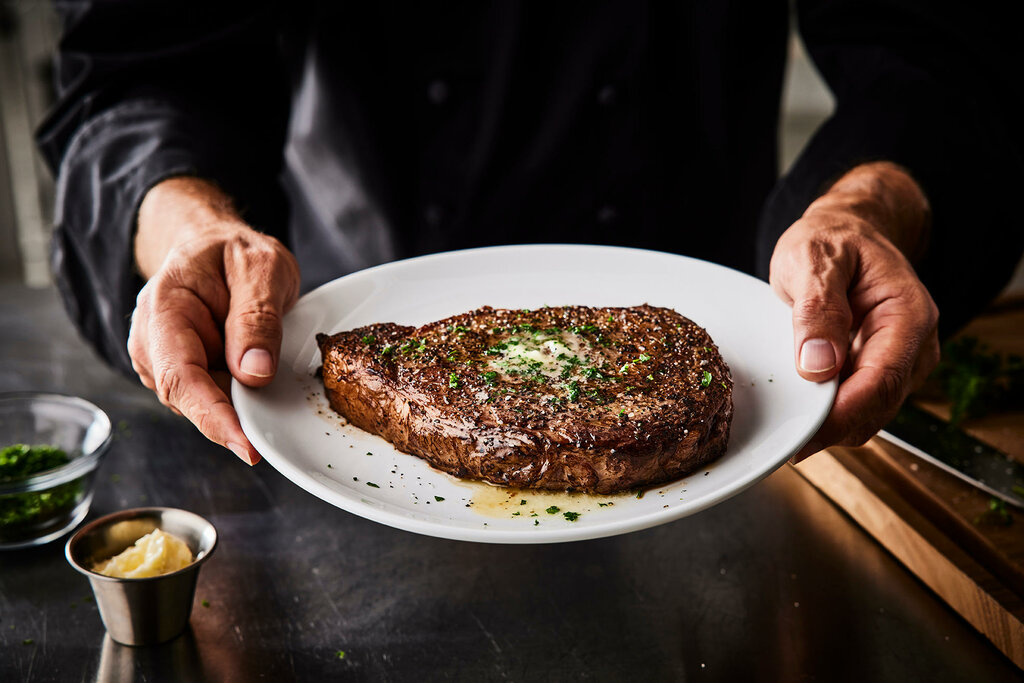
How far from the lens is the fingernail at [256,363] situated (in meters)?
1.44

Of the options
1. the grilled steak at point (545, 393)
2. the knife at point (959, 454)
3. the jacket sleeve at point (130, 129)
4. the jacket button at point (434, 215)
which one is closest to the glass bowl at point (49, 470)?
the jacket sleeve at point (130, 129)

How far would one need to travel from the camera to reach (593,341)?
1635 millimetres

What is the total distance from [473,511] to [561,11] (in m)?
1.58

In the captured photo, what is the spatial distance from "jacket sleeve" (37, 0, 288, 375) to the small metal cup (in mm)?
697

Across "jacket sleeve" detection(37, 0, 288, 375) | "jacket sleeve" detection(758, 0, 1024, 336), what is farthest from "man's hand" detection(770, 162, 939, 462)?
"jacket sleeve" detection(37, 0, 288, 375)

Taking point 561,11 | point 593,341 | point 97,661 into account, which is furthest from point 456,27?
point 97,661

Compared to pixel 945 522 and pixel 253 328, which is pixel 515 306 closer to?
pixel 253 328

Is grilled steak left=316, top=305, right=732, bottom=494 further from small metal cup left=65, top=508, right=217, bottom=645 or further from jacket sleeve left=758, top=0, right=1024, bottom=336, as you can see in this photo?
jacket sleeve left=758, top=0, right=1024, bottom=336

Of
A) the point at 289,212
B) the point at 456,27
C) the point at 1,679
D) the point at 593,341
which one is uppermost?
the point at 456,27

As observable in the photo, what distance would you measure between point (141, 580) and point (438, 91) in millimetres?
1513

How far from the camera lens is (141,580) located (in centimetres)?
147

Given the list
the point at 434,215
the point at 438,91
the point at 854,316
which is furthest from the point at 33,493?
the point at 854,316

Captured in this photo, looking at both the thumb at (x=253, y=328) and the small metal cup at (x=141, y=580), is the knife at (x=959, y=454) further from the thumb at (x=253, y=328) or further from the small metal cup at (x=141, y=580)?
the small metal cup at (x=141, y=580)

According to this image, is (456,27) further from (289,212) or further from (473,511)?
(473,511)
